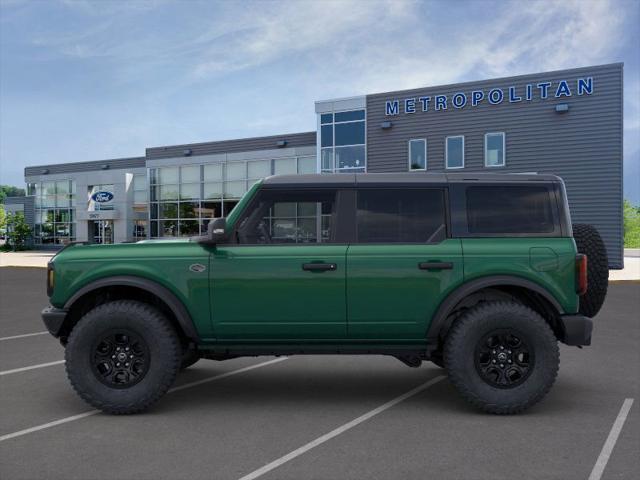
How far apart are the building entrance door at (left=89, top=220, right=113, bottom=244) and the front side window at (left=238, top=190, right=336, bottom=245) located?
40.8 m

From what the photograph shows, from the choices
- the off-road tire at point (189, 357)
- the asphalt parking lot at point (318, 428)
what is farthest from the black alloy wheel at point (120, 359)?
the off-road tire at point (189, 357)

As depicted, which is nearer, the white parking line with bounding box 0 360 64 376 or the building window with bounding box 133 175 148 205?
the white parking line with bounding box 0 360 64 376

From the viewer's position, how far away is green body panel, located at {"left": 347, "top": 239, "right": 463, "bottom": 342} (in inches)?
200

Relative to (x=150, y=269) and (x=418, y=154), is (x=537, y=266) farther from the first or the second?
(x=418, y=154)

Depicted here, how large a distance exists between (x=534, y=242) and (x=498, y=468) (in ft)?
6.77

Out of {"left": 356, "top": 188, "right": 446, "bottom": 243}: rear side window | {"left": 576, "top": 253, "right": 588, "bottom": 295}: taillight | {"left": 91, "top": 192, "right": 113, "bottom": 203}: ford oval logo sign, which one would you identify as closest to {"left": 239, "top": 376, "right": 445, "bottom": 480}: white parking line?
{"left": 356, "top": 188, "right": 446, "bottom": 243}: rear side window

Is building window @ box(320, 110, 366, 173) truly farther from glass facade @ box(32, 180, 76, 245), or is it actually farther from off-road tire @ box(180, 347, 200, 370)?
glass facade @ box(32, 180, 76, 245)

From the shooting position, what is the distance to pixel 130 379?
508 centimetres

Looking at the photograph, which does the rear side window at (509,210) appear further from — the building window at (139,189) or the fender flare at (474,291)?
the building window at (139,189)

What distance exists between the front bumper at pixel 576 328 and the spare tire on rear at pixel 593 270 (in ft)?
1.57

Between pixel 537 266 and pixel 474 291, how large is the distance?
1.87 feet

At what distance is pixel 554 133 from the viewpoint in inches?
968

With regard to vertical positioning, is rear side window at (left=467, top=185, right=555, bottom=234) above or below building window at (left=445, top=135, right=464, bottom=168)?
below

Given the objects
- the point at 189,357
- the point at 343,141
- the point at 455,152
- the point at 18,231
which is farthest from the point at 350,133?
the point at 18,231
